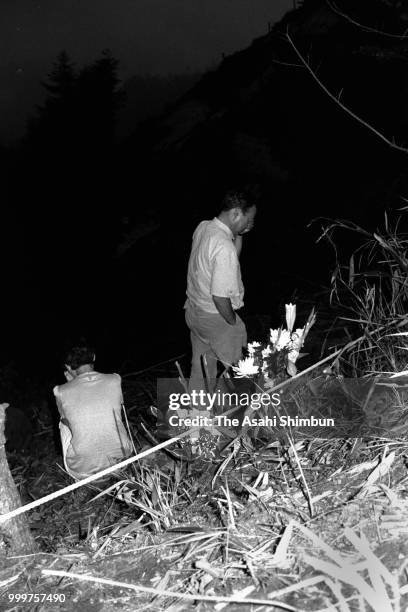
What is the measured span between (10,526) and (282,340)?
4.83ft

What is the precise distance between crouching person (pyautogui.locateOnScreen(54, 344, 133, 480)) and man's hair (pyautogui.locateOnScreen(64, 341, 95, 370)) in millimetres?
111

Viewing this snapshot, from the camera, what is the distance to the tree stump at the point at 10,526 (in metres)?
2.65

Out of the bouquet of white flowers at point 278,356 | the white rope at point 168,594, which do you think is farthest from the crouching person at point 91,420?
the white rope at point 168,594

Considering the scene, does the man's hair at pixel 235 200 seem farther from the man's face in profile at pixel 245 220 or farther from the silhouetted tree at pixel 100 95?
the silhouetted tree at pixel 100 95

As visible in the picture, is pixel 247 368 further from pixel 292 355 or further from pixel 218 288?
pixel 218 288

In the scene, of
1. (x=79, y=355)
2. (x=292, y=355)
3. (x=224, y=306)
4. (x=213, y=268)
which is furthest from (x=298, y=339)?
(x=79, y=355)

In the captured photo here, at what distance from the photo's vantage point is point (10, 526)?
8.79 ft

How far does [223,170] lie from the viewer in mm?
17188

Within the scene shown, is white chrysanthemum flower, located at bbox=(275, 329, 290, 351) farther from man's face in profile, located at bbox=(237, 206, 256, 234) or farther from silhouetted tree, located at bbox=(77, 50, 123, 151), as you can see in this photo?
silhouetted tree, located at bbox=(77, 50, 123, 151)

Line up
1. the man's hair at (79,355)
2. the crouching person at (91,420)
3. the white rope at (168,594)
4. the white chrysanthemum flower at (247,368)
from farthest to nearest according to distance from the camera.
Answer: the man's hair at (79,355) → the crouching person at (91,420) → the white chrysanthemum flower at (247,368) → the white rope at (168,594)

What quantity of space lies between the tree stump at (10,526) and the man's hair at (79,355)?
58.9 inches

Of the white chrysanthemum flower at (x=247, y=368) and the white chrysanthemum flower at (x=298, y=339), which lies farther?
the white chrysanthemum flower at (x=298, y=339)

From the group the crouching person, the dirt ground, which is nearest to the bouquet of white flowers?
the dirt ground

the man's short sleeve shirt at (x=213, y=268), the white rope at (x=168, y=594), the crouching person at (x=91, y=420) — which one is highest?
the man's short sleeve shirt at (x=213, y=268)
